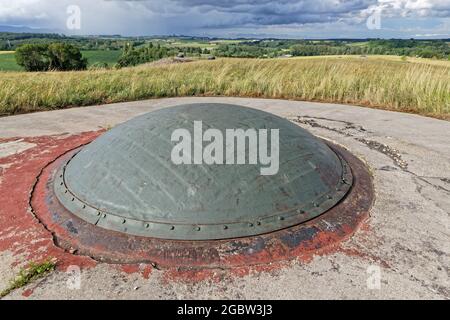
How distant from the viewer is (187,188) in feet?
7.66

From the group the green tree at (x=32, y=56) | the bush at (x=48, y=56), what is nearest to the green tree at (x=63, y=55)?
the bush at (x=48, y=56)

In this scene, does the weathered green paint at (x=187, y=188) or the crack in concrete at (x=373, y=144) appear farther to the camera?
the crack in concrete at (x=373, y=144)

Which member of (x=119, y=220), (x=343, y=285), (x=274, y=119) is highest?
(x=274, y=119)

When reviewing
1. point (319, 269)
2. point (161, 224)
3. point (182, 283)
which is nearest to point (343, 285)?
point (319, 269)

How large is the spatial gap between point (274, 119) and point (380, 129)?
95.5 inches

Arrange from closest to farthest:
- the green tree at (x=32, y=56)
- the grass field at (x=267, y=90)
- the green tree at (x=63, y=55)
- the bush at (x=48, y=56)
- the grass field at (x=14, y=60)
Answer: the grass field at (x=267, y=90), the grass field at (x=14, y=60), the green tree at (x=32, y=56), the bush at (x=48, y=56), the green tree at (x=63, y=55)

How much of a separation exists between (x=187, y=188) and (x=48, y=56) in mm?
51145

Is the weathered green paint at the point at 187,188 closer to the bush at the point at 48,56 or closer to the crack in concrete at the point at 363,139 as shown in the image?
the crack in concrete at the point at 363,139

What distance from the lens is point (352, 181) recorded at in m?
3.02

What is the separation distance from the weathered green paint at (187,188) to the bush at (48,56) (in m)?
40.1

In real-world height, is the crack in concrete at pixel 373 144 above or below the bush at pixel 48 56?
below

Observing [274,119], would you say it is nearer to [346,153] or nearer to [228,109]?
[228,109]

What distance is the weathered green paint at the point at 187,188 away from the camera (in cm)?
223

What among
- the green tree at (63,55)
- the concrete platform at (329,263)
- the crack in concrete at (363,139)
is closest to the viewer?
the concrete platform at (329,263)
